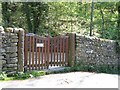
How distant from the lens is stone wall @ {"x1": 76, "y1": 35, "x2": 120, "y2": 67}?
1162 centimetres

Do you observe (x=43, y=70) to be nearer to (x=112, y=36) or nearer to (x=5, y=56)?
(x=5, y=56)

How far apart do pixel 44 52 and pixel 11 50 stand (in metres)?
1.39

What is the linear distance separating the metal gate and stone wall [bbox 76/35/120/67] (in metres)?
0.57

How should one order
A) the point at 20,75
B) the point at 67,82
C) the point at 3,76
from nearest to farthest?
the point at 67,82 → the point at 3,76 → the point at 20,75

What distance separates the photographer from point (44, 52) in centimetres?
1076

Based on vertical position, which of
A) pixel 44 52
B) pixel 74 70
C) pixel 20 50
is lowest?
pixel 74 70

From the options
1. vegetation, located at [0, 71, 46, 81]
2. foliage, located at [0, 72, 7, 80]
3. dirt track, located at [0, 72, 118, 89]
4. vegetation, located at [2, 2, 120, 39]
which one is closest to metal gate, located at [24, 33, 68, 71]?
vegetation, located at [0, 71, 46, 81]

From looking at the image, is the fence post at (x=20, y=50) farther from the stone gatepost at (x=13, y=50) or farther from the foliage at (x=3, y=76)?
the foliage at (x=3, y=76)

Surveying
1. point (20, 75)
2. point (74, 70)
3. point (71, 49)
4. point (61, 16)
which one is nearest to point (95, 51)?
point (71, 49)

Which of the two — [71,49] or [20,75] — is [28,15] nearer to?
[71,49]

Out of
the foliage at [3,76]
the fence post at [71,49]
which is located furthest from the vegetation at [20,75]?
the fence post at [71,49]

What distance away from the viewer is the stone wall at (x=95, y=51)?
38.1 feet

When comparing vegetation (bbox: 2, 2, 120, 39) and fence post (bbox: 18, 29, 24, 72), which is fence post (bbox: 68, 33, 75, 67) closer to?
fence post (bbox: 18, 29, 24, 72)

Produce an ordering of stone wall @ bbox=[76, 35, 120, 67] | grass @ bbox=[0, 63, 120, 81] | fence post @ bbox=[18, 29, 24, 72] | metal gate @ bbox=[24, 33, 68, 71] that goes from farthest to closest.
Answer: stone wall @ bbox=[76, 35, 120, 67]
metal gate @ bbox=[24, 33, 68, 71]
fence post @ bbox=[18, 29, 24, 72]
grass @ bbox=[0, 63, 120, 81]
